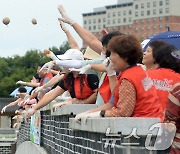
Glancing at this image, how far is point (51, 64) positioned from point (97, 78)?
2.06 feet

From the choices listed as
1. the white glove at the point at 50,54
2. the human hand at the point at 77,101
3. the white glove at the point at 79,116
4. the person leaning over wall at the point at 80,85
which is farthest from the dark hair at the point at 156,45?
the white glove at the point at 50,54

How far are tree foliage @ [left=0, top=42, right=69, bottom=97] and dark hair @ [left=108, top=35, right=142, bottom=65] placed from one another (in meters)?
76.0

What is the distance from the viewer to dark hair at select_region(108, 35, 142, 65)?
17.2 ft

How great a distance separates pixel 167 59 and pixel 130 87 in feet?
3.77

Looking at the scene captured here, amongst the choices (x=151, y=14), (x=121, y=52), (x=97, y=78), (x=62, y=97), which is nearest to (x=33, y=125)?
(x=62, y=97)

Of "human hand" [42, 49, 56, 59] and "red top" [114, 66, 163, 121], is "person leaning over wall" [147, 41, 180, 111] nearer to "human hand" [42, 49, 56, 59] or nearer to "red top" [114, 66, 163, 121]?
"red top" [114, 66, 163, 121]

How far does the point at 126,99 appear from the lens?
4.89 metres

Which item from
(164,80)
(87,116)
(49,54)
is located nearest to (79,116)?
(87,116)

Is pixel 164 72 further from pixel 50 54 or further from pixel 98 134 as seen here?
pixel 50 54

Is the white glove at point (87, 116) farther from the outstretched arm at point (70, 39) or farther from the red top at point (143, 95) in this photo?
the outstretched arm at point (70, 39)

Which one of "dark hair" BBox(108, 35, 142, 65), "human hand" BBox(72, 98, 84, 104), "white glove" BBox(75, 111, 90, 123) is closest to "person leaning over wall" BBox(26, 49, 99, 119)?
"human hand" BBox(72, 98, 84, 104)

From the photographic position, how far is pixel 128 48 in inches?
206

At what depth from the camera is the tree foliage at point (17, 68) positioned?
83.8 meters

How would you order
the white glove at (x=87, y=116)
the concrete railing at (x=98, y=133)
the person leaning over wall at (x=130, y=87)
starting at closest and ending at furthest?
1. the concrete railing at (x=98, y=133)
2. the person leaning over wall at (x=130, y=87)
3. the white glove at (x=87, y=116)
